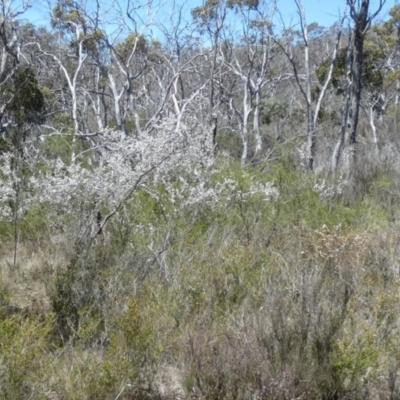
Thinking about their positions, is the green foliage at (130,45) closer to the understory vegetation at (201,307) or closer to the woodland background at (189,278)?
the woodland background at (189,278)

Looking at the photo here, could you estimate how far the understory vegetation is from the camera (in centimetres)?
332

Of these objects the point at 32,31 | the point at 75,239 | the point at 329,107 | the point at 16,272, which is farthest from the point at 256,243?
the point at 329,107


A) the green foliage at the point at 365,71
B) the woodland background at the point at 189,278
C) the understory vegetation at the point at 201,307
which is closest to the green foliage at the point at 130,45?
the green foliage at the point at 365,71

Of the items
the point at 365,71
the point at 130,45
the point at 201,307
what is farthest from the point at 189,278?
the point at 365,71

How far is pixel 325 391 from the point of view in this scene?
3449mm

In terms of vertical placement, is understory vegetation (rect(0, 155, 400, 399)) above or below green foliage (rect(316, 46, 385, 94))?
below

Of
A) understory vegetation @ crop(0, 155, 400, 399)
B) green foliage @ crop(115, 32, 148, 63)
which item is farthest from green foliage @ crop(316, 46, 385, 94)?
understory vegetation @ crop(0, 155, 400, 399)

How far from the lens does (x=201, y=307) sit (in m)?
4.43

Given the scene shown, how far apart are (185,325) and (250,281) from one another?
87cm

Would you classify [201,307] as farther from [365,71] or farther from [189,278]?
[365,71]

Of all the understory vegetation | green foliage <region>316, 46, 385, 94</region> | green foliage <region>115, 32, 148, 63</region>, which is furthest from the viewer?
green foliage <region>316, 46, 385, 94</region>

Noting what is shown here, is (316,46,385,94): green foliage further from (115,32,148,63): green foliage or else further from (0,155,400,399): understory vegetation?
(0,155,400,399): understory vegetation

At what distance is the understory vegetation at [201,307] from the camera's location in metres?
3.32

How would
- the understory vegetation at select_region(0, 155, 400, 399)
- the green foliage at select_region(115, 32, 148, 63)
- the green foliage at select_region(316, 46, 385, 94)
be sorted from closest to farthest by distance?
the understory vegetation at select_region(0, 155, 400, 399)
the green foliage at select_region(115, 32, 148, 63)
the green foliage at select_region(316, 46, 385, 94)
